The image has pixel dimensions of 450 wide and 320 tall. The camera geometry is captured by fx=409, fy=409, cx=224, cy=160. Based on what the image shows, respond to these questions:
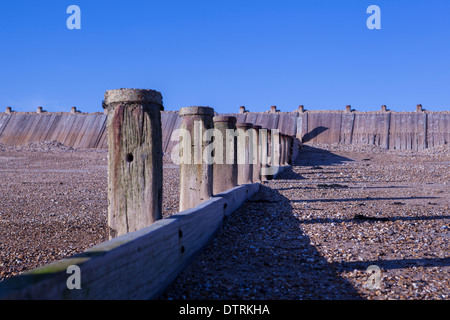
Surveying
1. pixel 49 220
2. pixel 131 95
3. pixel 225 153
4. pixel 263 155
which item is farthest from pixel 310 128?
pixel 131 95

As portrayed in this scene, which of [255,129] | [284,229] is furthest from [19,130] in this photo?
[284,229]

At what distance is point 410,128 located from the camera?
31094 millimetres

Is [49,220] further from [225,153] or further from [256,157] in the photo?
[256,157]

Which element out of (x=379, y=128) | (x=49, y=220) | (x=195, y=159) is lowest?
→ (x=49, y=220)

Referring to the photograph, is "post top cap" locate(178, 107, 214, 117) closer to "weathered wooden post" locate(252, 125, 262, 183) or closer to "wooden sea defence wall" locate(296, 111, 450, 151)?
"weathered wooden post" locate(252, 125, 262, 183)

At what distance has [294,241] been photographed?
4.53 metres

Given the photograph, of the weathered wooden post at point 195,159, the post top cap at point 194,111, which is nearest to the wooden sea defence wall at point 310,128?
the weathered wooden post at point 195,159

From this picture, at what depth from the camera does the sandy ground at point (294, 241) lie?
10.1 ft

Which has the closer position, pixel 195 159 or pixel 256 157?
pixel 195 159

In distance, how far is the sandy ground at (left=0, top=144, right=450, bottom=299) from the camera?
3.08 meters

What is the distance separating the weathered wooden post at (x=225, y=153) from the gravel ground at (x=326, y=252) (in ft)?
1.81

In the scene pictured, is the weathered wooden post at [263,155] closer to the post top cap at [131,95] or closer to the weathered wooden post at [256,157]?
the weathered wooden post at [256,157]

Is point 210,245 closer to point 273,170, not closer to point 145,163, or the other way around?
point 145,163

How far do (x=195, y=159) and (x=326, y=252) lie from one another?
198 cm
